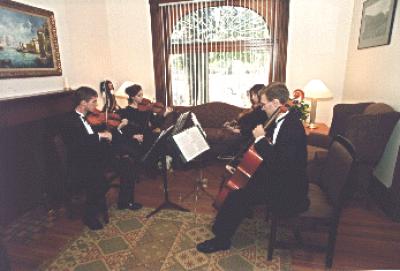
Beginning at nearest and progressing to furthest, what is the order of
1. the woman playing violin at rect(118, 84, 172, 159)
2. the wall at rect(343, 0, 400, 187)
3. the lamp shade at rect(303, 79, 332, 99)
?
the wall at rect(343, 0, 400, 187) → the woman playing violin at rect(118, 84, 172, 159) → the lamp shade at rect(303, 79, 332, 99)

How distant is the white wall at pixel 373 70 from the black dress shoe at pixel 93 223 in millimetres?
3196

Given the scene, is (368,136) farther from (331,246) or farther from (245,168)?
(245,168)

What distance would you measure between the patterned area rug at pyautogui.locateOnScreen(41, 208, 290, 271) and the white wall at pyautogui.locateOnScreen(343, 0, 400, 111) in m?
2.01

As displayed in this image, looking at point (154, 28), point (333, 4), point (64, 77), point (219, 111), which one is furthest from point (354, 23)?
point (64, 77)

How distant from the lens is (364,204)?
2.90 meters

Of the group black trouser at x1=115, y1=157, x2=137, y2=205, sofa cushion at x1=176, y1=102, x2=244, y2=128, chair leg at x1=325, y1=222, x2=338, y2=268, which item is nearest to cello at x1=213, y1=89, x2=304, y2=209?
chair leg at x1=325, y1=222, x2=338, y2=268

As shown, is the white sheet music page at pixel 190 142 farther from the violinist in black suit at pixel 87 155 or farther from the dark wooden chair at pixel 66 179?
the dark wooden chair at pixel 66 179

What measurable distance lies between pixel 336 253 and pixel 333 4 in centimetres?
345

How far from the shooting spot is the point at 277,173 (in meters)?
1.89

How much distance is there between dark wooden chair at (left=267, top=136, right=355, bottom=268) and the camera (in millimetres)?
1729

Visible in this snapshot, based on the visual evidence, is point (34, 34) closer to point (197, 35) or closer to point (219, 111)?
point (197, 35)

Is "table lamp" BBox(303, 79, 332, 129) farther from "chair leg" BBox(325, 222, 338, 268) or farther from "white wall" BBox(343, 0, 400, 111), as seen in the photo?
"chair leg" BBox(325, 222, 338, 268)

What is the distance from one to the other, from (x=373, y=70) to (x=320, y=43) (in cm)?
108

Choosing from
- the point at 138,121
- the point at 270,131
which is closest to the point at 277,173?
the point at 270,131
